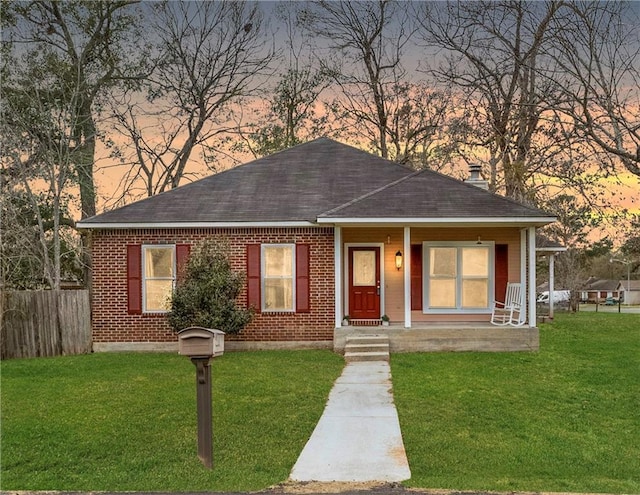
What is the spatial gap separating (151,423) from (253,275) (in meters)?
7.50

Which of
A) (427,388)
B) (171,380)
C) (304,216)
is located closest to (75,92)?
(304,216)

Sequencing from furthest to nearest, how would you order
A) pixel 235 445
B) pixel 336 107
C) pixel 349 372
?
pixel 336 107
pixel 349 372
pixel 235 445

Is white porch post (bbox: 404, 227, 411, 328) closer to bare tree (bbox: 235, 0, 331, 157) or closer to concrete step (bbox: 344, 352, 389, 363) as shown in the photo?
concrete step (bbox: 344, 352, 389, 363)

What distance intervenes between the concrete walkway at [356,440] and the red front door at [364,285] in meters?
5.15

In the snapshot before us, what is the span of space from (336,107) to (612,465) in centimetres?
2514

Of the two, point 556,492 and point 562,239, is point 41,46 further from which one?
point 562,239

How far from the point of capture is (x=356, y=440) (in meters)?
7.84

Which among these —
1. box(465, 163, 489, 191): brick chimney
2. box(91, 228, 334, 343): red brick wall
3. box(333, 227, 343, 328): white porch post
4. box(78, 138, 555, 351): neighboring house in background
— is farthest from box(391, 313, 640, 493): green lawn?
box(465, 163, 489, 191): brick chimney

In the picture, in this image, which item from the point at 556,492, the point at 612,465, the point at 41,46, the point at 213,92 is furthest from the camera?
the point at 213,92

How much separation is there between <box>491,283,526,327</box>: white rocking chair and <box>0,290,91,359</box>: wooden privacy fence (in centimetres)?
991

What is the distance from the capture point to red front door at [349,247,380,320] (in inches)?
651

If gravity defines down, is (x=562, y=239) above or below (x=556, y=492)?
above

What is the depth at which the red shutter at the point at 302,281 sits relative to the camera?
1570cm

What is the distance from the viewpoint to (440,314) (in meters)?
16.5
